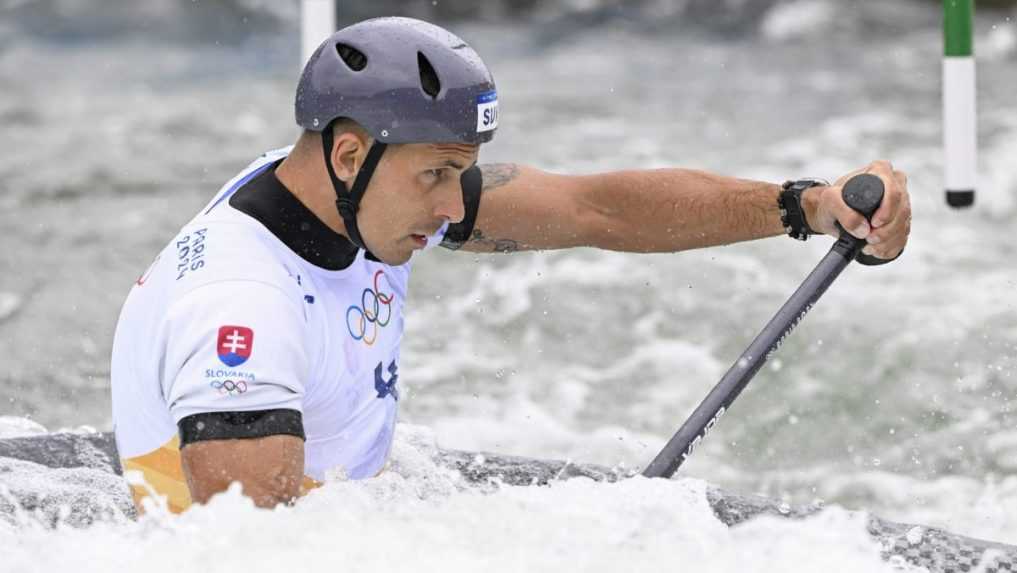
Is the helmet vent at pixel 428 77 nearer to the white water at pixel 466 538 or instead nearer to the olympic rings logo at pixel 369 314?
the olympic rings logo at pixel 369 314

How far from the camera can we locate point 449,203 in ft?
9.36

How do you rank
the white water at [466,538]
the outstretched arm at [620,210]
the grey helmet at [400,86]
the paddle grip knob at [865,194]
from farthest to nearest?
the outstretched arm at [620,210] < the paddle grip knob at [865,194] < the grey helmet at [400,86] < the white water at [466,538]

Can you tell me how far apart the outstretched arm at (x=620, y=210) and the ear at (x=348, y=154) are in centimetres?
66

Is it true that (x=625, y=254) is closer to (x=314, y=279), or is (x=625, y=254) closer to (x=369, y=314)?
(x=369, y=314)

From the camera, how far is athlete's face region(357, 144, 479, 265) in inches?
112

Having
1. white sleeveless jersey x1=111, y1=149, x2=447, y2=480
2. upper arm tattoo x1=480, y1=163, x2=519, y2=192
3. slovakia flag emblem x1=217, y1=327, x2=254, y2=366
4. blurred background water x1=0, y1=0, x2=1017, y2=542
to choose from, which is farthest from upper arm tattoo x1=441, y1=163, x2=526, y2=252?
blurred background water x1=0, y1=0, x2=1017, y2=542

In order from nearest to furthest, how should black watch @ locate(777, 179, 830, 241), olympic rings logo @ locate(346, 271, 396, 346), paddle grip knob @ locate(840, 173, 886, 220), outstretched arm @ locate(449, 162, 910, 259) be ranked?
olympic rings logo @ locate(346, 271, 396, 346) < paddle grip knob @ locate(840, 173, 886, 220) < black watch @ locate(777, 179, 830, 241) < outstretched arm @ locate(449, 162, 910, 259)

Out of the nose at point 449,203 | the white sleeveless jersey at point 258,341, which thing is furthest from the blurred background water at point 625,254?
the nose at point 449,203

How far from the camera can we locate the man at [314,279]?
8.39 feet

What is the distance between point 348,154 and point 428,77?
19 cm

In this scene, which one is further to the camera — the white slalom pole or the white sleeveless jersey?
the white slalom pole

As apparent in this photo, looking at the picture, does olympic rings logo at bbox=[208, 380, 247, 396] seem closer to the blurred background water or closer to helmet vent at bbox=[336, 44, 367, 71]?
helmet vent at bbox=[336, 44, 367, 71]

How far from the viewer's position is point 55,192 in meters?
9.69

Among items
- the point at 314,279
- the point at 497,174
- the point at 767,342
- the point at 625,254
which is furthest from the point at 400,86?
the point at 625,254
